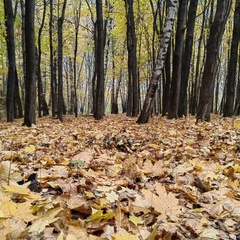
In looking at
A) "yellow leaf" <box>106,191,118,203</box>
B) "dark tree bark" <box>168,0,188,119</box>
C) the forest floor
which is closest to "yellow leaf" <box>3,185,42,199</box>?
the forest floor

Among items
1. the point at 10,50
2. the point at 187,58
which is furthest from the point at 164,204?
the point at 10,50

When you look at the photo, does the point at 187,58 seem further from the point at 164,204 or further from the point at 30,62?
the point at 164,204

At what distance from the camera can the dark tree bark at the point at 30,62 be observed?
269 inches

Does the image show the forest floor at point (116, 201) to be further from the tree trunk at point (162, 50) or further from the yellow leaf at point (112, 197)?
the tree trunk at point (162, 50)

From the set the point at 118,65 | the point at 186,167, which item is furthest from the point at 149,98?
the point at 118,65

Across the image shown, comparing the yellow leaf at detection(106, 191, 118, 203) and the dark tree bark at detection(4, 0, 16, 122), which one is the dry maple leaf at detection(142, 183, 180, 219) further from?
the dark tree bark at detection(4, 0, 16, 122)

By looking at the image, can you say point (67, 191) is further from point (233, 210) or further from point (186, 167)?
point (186, 167)

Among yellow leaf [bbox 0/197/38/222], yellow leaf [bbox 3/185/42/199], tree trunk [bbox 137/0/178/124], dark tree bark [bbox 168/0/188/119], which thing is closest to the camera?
yellow leaf [bbox 0/197/38/222]

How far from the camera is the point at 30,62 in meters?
7.06

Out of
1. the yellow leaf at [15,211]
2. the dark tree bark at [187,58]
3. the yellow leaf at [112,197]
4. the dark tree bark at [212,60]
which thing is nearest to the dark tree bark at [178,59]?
the dark tree bark at [187,58]

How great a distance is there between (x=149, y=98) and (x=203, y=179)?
5.15 m

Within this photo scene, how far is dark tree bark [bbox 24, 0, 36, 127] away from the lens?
6.84 meters

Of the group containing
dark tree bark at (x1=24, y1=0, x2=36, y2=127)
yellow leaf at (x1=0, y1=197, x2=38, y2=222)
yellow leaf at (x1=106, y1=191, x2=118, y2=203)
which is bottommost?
yellow leaf at (x1=106, y1=191, x2=118, y2=203)

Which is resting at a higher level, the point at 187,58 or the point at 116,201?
the point at 187,58
